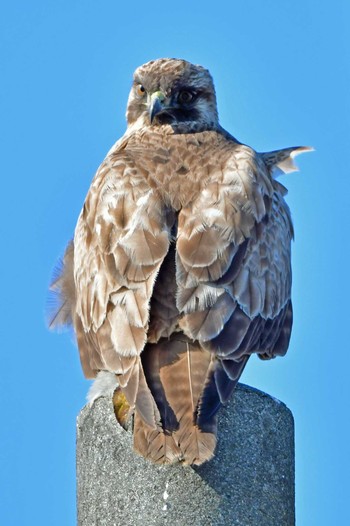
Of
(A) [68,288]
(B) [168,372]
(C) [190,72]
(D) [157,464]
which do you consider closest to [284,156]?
(C) [190,72]

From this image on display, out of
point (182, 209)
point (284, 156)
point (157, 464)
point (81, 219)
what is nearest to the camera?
point (157, 464)

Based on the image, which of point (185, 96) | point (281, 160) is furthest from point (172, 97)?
point (281, 160)

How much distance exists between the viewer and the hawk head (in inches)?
367

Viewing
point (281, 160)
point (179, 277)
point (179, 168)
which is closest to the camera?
point (179, 277)

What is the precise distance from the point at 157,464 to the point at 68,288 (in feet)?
9.05

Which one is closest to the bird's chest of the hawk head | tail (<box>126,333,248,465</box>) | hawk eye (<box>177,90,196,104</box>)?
the hawk head

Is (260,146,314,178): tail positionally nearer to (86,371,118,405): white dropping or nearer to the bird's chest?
the bird's chest

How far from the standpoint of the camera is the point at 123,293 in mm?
7004

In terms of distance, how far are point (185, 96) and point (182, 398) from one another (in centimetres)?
382

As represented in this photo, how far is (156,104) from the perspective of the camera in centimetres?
922

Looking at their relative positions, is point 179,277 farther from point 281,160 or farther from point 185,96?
point 185,96

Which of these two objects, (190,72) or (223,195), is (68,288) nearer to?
(223,195)

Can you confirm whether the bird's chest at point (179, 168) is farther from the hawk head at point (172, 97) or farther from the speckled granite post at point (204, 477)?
the speckled granite post at point (204, 477)

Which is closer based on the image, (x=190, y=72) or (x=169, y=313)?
(x=169, y=313)
